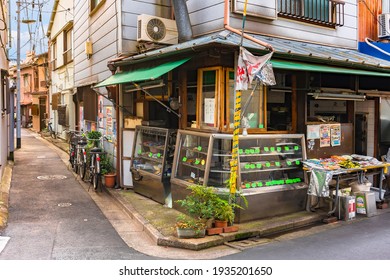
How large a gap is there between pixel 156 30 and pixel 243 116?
162 inches

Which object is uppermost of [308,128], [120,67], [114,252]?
[120,67]

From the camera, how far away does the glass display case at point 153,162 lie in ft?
33.2

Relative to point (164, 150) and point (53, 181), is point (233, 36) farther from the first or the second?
point (53, 181)

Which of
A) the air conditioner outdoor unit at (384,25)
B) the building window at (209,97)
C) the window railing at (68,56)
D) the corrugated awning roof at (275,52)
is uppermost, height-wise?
the window railing at (68,56)

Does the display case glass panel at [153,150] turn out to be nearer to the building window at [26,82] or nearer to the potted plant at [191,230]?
the potted plant at [191,230]

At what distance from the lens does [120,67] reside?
11461mm

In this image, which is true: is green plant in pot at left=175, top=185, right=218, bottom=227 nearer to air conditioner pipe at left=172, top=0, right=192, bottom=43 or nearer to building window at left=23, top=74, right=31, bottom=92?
air conditioner pipe at left=172, top=0, right=192, bottom=43

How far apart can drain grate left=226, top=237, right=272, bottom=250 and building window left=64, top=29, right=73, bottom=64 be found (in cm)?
1808

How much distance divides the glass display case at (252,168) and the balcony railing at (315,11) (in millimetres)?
→ 3439

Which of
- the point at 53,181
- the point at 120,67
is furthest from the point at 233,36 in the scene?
the point at 53,181

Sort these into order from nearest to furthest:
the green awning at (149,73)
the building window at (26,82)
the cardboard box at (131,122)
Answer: the green awning at (149,73) → the cardboard box at (131,122) → the building window at (26,82)

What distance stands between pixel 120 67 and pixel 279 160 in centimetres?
543

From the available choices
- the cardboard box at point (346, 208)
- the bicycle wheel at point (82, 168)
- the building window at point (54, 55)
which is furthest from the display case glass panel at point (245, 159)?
the building window at point (54, 55)

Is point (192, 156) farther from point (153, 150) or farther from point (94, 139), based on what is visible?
point (94, 139)
